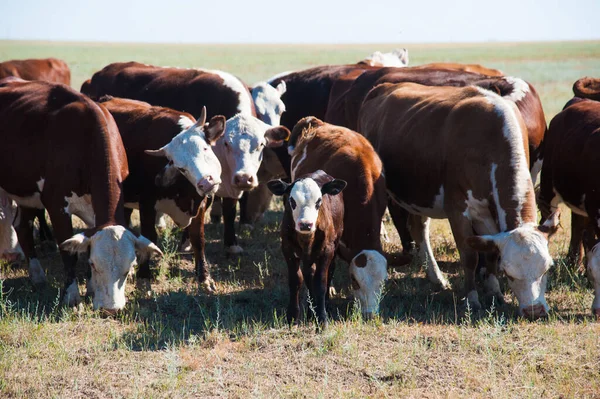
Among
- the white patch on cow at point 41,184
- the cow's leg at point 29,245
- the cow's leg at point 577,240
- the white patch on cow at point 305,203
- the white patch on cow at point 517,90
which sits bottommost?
the cow's leg at point 29,245

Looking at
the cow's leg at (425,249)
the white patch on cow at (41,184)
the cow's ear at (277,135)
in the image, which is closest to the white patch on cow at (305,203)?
the cow's leg at (425,249)

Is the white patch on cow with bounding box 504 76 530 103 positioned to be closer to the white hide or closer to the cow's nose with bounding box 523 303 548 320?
the white hide

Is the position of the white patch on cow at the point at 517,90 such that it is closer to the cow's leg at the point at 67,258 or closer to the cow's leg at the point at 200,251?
the cow's leg at the point at 200,251

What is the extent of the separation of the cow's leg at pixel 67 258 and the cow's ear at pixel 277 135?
9.13 feet

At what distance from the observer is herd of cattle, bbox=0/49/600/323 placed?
7570mm

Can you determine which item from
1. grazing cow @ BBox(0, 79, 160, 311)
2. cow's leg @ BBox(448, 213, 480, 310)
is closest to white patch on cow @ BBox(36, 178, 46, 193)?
grazing cow @ BBox(0, 79, 160, 311)

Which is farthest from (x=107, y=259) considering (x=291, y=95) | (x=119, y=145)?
(x=291, y=95)

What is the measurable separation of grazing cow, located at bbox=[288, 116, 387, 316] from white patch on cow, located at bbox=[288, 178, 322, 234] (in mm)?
776

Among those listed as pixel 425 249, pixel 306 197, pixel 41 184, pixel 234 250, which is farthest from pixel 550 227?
pixel 41 184

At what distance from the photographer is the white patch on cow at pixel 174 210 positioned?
363 inches

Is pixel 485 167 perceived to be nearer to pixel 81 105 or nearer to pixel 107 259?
pixel 107 259

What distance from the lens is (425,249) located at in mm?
9531

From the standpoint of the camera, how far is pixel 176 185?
29.8 ft

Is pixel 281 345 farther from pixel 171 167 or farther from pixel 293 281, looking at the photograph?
pixel 171 167
